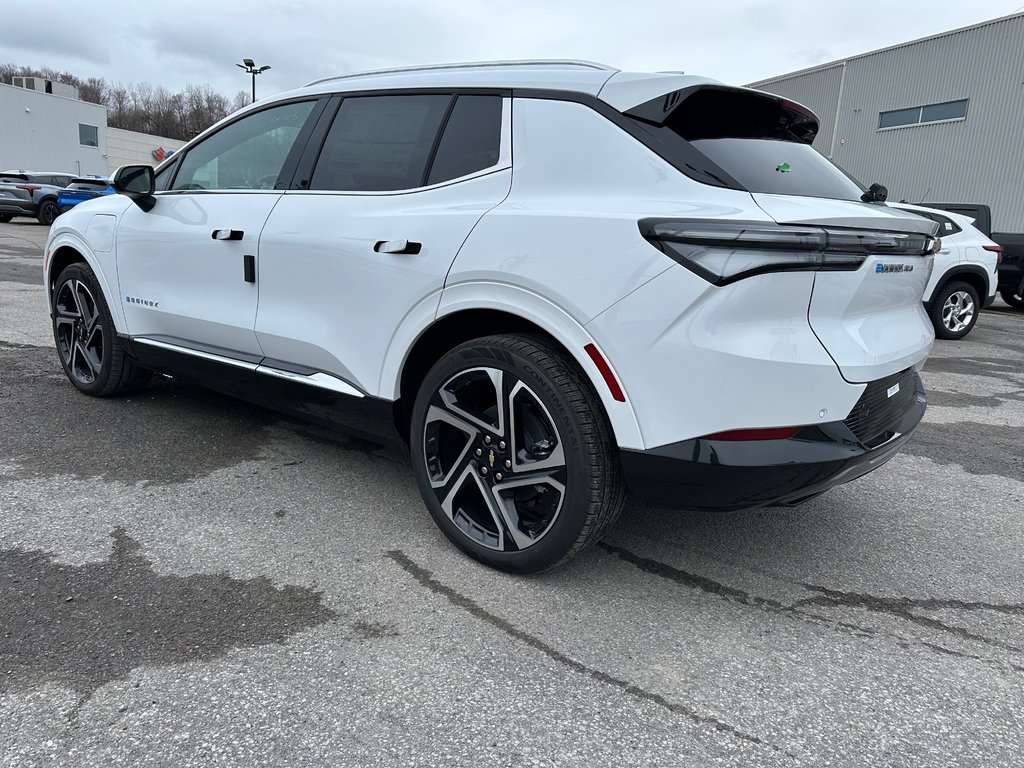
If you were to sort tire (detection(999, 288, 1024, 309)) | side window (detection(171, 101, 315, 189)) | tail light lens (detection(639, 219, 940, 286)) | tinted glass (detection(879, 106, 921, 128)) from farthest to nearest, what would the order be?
tinted glass (detection(879, 106, 921, 128)) < tire (detection(999, 288, 1024, 309)) < side window (detection(171, 101, 315, 189)) < tail light lens (detection(639, 219, 940, 286))

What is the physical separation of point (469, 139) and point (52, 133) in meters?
52.5

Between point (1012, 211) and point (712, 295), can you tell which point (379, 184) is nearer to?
point (712, 295)

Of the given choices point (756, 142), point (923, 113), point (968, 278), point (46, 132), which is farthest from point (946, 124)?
point (46, 132)

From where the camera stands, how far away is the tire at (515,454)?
95.4 inches

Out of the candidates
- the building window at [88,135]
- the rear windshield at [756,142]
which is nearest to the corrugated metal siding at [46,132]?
the building window at [88,135]

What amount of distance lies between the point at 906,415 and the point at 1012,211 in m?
22.2

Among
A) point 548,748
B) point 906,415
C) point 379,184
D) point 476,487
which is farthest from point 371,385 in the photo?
point 906,415

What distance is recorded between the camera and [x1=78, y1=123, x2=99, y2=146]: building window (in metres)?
47.5

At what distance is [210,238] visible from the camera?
3.59 m

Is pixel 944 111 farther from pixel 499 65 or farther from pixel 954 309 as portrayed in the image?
pixel 499 65

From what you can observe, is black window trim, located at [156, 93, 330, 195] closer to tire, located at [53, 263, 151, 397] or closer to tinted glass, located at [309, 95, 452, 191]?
tinted glass, located at [309, 95, 452, 191]

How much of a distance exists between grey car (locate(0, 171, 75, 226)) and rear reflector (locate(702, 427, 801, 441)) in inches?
969

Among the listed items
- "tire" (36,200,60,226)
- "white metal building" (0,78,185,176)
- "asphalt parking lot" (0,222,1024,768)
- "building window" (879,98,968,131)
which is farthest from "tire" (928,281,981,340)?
"white metal building" (0,78,185,176)

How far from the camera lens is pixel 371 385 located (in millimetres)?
2998
